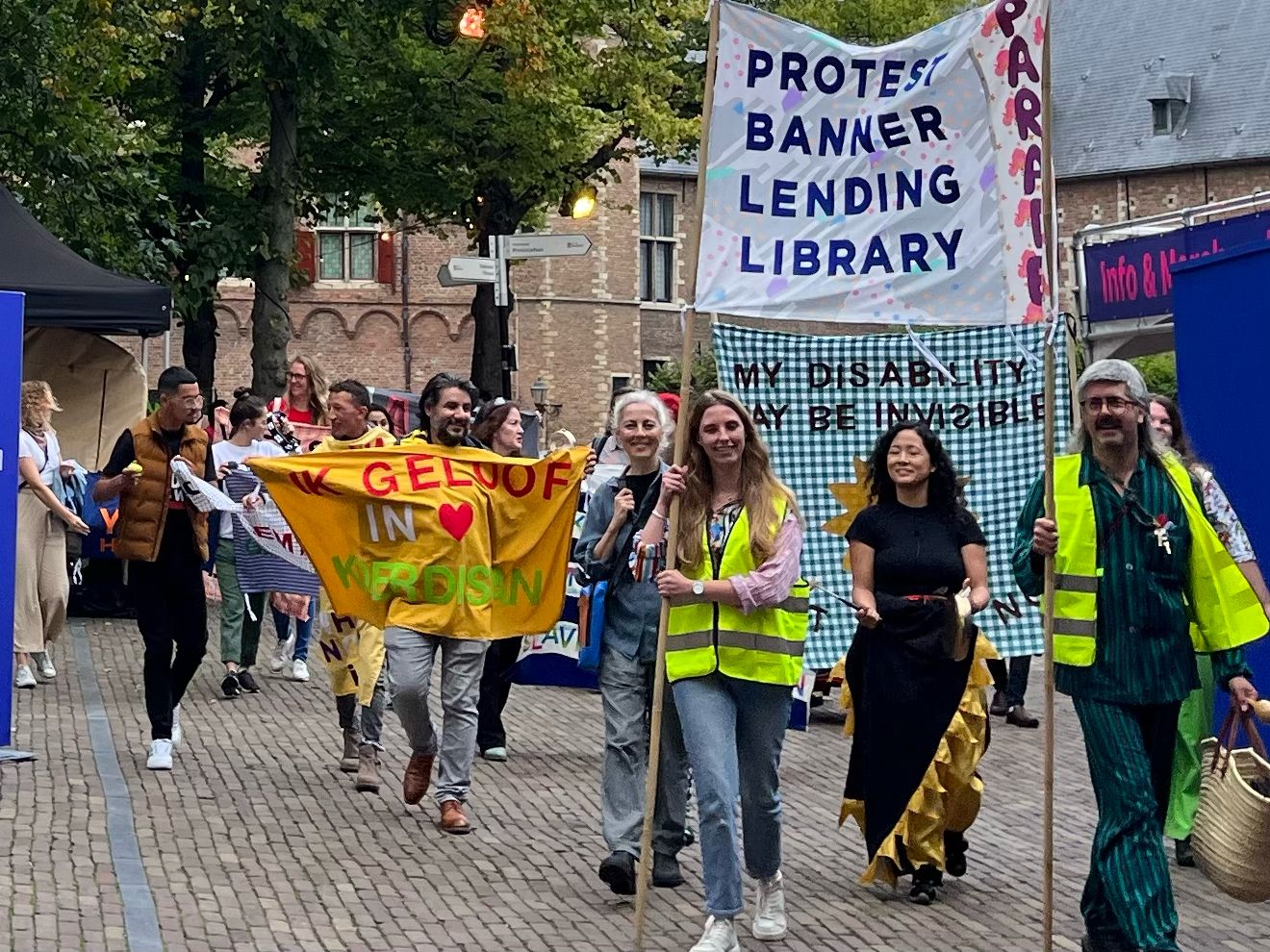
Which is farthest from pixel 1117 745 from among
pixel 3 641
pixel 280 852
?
pixel 3 641

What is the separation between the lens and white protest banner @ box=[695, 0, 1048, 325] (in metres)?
7.49

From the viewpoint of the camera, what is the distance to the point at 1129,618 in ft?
21.5

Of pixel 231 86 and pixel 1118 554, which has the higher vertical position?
pixel 231 86

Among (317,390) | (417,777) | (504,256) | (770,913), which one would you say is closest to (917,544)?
(770,913)

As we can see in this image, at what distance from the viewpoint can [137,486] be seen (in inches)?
418

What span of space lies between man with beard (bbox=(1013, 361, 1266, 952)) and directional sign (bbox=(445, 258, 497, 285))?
41.7 ft

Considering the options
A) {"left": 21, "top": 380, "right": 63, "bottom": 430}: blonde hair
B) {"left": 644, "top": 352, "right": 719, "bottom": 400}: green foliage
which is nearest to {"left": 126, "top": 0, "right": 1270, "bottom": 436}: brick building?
{"left": 644, "top": 352, "right": 719, "bottom": 400}: green foliage

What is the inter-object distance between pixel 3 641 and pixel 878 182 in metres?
4.62

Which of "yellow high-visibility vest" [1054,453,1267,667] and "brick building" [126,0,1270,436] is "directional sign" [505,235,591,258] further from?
"brick building" [126,0,1270,436]

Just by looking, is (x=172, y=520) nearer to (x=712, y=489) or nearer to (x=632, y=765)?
(x=632, y=765)

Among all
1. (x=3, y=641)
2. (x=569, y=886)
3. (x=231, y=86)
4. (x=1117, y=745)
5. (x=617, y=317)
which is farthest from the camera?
(x=617, y=317)

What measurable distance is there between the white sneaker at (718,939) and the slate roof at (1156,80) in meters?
55.7

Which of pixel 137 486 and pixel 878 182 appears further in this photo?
pixel 137 486

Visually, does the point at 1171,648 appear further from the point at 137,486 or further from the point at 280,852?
the point at 137,486
